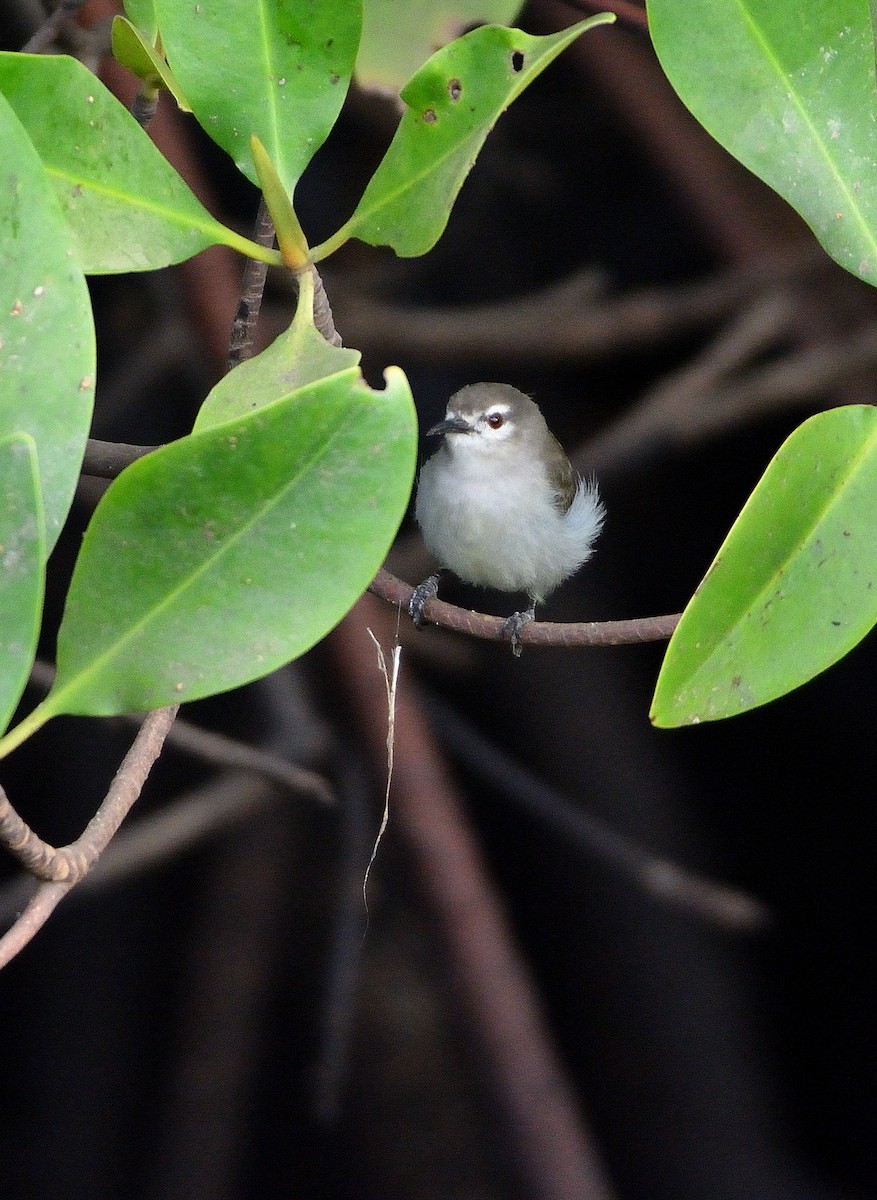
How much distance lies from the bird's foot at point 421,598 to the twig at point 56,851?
30cm

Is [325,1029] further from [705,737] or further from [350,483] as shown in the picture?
[350,483]

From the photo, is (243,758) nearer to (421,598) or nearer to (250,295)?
(421,598)

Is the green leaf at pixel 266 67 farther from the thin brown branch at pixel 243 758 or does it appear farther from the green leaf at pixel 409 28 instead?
the thin brown branch at pixel 243 758

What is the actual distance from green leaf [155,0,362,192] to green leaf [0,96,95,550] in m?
0.23

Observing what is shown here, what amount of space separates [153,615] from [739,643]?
35 cm

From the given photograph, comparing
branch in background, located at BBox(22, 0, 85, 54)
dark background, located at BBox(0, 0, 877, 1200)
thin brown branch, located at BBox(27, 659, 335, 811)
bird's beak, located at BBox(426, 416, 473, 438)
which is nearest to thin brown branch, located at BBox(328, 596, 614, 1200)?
dark background, located at BBox(0, 0, 877, 1200)

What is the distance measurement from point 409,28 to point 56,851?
982 millimetres

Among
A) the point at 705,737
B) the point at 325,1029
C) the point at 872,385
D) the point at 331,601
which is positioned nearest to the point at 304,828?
the point at 325,1029

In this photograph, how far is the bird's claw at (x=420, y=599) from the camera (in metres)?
1.08

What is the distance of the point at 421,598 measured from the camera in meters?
1.16

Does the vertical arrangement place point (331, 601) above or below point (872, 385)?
above

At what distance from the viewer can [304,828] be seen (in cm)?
181

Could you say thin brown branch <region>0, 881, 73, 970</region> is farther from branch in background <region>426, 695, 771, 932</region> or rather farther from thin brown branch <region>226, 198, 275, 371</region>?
branch in background <region>426, 695, 771, 932</region>

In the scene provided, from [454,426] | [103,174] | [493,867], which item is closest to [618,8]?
[454,426]
